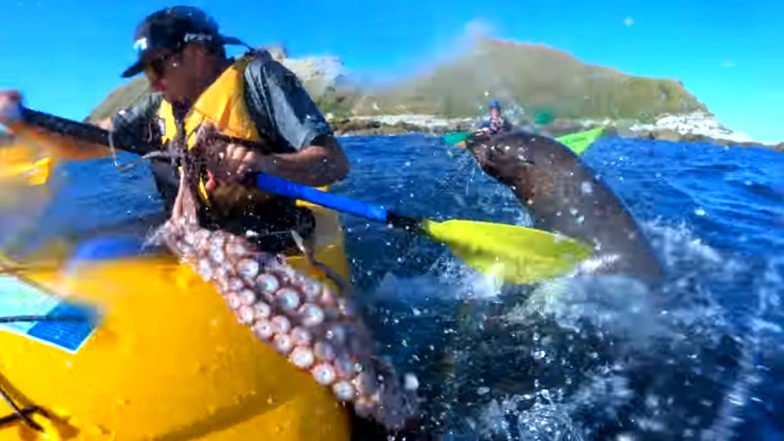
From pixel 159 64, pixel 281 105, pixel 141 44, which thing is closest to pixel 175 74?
pixel 159 64

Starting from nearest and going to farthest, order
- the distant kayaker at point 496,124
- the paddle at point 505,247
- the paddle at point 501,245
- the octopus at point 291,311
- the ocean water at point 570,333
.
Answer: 1. the octopus at point 291,311
2. the ocean water at point 570,333
3. the paddle at point 501,245
4. the paddle at point 505,247
5. the distant kayaker at point 496,124

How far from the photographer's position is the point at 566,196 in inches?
203

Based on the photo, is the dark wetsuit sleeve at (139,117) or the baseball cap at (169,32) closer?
the baseball cap at (169,32)

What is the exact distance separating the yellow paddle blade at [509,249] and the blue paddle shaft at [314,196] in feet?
1.81

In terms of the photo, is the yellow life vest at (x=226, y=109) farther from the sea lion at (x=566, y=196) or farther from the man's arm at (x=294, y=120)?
the sea lion at (x=566, y=196)

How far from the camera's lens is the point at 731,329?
4422 mm

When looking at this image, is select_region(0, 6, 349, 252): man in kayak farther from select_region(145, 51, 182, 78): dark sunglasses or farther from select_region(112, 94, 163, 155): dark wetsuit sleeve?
select_region(112, 94, 163, 155): dark wetsuit sleeve

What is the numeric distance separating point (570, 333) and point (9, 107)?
132 inches

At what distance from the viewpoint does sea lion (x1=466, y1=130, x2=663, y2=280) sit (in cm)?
481

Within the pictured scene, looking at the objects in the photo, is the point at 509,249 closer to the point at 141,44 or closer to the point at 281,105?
the point at 281,105

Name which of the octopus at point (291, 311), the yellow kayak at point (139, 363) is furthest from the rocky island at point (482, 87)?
the yellow kayak at point (139, 363)

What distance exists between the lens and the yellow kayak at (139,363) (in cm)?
206

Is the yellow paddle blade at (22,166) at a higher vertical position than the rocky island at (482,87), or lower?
lower

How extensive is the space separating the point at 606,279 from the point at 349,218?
9.71 ft
